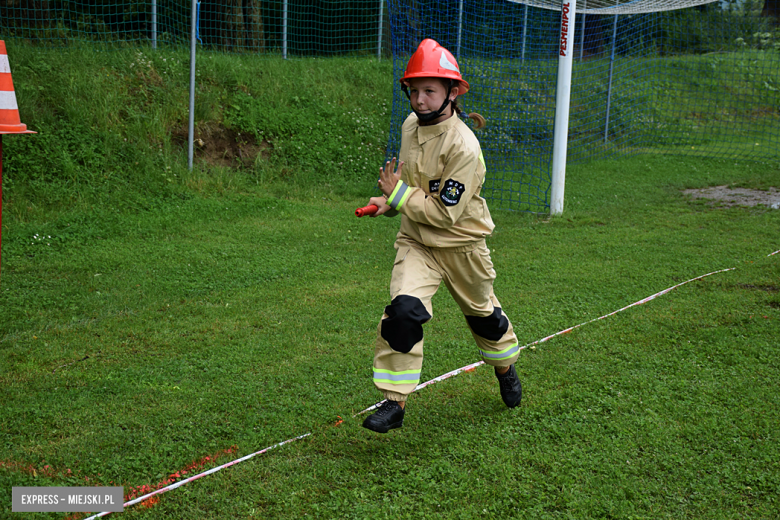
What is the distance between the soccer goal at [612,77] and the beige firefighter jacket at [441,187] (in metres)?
6.97

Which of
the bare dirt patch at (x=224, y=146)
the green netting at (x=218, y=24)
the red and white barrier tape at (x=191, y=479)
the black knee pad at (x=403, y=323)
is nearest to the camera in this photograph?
the red and white barrier tape at (x=191, y=479)

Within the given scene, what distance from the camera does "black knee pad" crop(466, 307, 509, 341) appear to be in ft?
11.9

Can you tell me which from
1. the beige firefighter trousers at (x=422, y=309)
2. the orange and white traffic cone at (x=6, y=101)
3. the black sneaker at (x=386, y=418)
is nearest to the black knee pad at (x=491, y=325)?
the beige firefighter trousers at (x=422, y=309)

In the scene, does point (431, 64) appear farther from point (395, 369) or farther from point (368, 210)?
point (395, 369)

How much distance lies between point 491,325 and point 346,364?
1125 mm

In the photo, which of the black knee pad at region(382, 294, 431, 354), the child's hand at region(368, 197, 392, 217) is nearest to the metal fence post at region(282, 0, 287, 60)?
the child's hand at region(368, 197, 392, 217)

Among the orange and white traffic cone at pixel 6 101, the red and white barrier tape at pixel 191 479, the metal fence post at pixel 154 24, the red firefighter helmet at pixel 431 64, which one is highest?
the metal fence post at pixel 154 24

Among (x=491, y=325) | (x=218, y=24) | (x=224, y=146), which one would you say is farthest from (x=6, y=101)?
(x=218, y=24)

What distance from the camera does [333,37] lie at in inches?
560

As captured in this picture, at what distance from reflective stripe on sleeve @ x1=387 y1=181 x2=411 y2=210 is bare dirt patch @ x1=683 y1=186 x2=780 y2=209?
7.79 meters

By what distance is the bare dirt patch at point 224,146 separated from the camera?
1005 cm

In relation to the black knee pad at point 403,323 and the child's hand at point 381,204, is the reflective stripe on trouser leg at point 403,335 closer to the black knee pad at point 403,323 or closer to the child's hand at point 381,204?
the black knee pad at point 403,323

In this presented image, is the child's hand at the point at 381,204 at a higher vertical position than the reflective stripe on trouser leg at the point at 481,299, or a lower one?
higher

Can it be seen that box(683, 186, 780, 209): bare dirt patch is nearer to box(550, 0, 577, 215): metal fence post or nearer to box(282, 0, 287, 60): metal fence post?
box(550, 0, 577, 215): metal fence post
